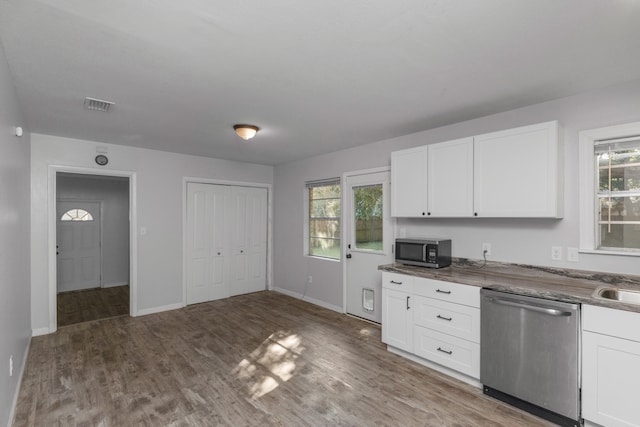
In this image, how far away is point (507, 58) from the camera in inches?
80.1

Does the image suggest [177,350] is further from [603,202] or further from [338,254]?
[603,202]

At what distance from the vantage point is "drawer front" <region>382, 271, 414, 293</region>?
10.3 feet

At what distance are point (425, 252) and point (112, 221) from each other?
6485 mm

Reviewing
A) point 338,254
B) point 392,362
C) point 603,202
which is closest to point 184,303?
point 338,254

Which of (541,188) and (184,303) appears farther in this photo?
(184,303)

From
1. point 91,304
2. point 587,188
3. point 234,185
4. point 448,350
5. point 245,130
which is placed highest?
point 245,130

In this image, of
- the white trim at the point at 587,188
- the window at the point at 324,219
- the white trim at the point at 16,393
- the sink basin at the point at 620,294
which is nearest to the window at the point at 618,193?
the white trim at the point at 587,188

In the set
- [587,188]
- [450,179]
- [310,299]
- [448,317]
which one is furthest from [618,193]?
[310,299]

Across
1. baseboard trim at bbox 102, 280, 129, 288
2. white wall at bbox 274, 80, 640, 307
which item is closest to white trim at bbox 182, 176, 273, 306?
white wall at bbox 274, 80, 640, 307

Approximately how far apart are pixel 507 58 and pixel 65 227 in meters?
7.59

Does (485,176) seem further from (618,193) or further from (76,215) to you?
(76,215)

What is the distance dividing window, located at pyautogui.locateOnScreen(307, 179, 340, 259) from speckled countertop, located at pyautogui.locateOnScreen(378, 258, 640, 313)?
67.7 inches

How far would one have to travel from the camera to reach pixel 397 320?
3.24 m

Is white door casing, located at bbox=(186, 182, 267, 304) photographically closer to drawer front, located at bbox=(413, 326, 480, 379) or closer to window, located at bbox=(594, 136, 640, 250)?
drawer front, located at bbox=(413, 326, 480, 379)
